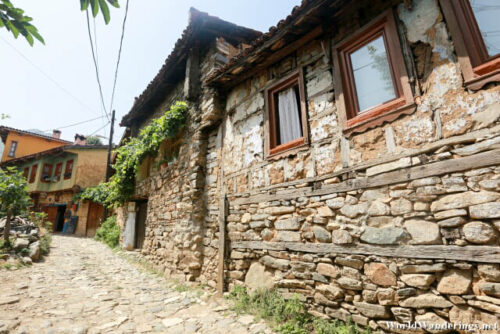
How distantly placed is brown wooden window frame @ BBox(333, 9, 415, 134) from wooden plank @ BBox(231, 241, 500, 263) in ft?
4.47

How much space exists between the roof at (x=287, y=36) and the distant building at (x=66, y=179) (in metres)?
15.9

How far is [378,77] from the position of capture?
10.0 feet

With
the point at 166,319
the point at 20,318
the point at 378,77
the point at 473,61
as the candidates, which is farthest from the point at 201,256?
the point at 473,61

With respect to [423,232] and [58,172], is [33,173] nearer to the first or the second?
[58,172]

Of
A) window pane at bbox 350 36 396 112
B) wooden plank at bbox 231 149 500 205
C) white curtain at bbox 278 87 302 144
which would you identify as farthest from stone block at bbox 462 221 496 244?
white curtain at bbox 278 87 302 144

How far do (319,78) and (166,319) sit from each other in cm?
404

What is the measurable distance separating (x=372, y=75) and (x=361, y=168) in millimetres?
1240

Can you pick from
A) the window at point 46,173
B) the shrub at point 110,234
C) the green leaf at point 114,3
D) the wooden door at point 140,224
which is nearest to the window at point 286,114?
the green leaf at point 114,3

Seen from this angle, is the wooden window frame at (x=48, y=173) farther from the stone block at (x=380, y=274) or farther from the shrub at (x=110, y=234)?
the stone block at (x=380, y=274)

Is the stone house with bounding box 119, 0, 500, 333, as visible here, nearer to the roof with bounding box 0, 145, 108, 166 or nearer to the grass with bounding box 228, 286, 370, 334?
the grass with bounding box 228, 286, 370, 334

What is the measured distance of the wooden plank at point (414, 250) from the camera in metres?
2.00

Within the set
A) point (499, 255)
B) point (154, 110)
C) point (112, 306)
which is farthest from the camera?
point (154, 110)

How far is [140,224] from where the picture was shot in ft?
27.8

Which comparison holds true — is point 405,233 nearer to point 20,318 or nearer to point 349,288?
point 349,288
